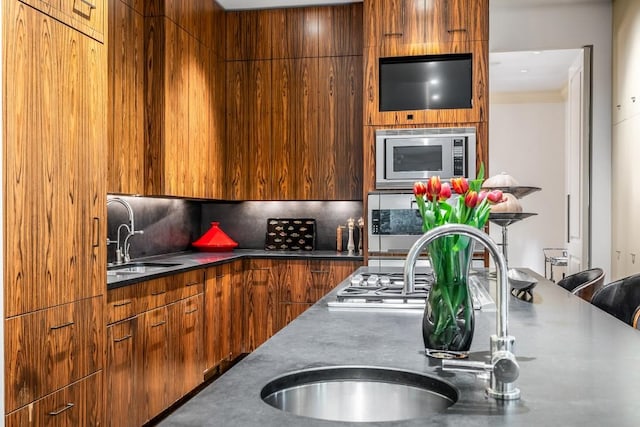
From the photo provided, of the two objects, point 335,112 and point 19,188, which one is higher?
point 335,112

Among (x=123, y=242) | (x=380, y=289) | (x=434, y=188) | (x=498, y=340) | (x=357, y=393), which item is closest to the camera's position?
(x=498, y=340)

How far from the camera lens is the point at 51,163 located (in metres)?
2.44

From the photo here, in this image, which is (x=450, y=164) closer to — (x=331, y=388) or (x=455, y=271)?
(x=455, y=271)

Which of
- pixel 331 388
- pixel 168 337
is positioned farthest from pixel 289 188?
pixel 331 388

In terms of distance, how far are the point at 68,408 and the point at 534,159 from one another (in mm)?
7528

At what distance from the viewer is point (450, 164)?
14.3 ft

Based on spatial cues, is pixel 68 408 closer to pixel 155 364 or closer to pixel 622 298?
pixel 155 364

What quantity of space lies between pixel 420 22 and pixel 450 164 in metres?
1.03

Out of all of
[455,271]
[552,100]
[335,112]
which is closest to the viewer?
[455,271]

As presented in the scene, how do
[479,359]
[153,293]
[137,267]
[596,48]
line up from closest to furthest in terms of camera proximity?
[479,359] < [153,293] < [137,267] < [596,48]

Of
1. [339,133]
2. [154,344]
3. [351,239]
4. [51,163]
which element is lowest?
[154,344]

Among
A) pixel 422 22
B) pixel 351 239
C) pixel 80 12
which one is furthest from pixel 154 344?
pixel 422 22

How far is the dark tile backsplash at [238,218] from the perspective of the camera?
187 inches

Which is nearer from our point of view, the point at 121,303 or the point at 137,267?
the point at 121,303
